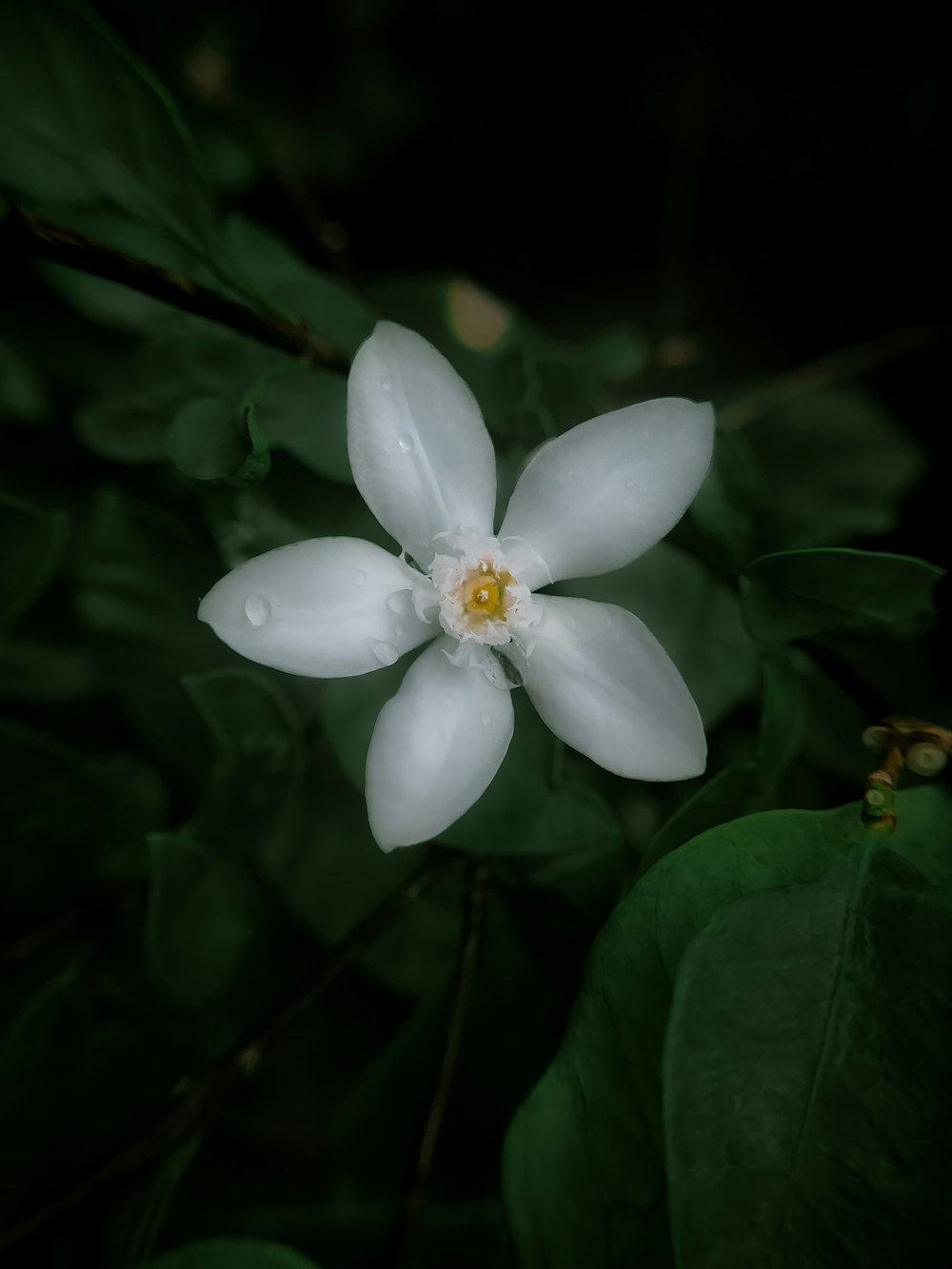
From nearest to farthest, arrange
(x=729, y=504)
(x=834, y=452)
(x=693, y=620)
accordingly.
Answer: (x=729, y=504)
(x=693, y=620)
(x=834, y=452)

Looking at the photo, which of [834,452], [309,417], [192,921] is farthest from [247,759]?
[834,452]

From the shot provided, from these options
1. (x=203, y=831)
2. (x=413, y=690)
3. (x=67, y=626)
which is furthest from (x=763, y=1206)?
(x=67, y=626)

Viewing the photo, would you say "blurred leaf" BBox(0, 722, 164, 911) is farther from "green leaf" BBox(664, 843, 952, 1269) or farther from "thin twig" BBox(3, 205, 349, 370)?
"green leaf" BBox(664, 843, 952, 1269)

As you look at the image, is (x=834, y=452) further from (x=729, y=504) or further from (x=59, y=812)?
(x=59, y=812)

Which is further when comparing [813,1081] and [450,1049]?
[450,1049]

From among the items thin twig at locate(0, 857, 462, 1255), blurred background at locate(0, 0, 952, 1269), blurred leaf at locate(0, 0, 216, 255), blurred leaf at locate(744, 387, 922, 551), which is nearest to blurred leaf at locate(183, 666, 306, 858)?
Result: blurred background at locate(0, 0, 952, 1269)

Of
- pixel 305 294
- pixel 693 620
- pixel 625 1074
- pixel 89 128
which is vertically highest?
pixel 89 128

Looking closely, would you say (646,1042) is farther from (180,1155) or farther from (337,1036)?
(337,1036)
